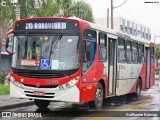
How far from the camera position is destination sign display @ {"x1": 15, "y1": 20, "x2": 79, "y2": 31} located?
12.4 m

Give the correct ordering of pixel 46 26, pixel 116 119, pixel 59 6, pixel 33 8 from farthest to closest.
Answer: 1. pixel 59 6
2. pixel 33 8
3. pixel 46 26
4. pixel 116 119

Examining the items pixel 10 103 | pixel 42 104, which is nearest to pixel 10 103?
pixel 10 103

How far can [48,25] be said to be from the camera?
41.0ft

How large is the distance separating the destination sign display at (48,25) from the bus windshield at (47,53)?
0.91ft

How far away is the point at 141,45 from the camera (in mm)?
19906

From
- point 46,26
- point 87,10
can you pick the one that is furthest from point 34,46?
point 87,10

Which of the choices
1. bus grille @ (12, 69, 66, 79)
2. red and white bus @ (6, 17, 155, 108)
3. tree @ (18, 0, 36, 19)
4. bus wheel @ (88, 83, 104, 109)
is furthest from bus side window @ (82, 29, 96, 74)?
tree @ (18, 0, 36, 19)

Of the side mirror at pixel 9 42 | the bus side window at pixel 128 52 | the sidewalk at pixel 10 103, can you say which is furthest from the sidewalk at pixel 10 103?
the bus side window at pixel 128 52

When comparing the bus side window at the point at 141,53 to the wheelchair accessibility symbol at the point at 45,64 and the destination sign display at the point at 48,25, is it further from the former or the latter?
the wheelchair accessibility symbol at the point at 45,64

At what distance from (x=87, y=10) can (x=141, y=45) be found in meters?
16.6

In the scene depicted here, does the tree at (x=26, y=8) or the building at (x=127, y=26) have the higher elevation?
the building at (x=127, y=26)

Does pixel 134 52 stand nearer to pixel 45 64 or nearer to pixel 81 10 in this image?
pixel 45 64

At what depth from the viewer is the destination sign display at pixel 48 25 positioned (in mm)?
12352

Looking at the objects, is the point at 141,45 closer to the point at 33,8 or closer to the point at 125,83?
the point at 125,83
